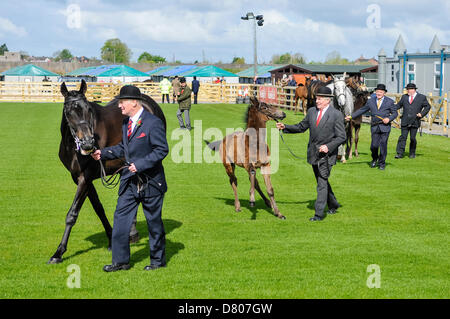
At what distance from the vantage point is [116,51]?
528 feet

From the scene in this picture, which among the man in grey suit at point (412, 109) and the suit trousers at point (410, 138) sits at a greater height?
the man in grey suit at point (412, 109)

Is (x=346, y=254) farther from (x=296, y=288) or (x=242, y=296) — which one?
(x=242, y=296)

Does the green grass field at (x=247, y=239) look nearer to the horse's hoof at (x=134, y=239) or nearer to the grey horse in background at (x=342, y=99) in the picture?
the horse's hoof at (x=134, y=239)

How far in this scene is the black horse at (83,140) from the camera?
7348 millimetres

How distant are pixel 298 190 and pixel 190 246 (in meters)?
5.23

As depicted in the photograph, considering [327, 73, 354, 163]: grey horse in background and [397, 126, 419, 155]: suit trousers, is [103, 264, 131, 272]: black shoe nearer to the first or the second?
[327, 73, 354, 163]: grey horse in background

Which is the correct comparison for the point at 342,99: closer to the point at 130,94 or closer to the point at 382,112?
the point at 382,112

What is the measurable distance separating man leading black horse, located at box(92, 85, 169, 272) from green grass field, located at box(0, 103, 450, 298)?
392 millimetres

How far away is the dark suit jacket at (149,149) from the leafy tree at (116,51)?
157 metres

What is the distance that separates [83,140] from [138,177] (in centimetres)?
87

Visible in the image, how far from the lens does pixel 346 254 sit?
804cm

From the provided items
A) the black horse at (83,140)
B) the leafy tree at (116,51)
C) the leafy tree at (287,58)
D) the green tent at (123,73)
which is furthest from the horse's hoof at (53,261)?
the leafy tree at (116,51)
